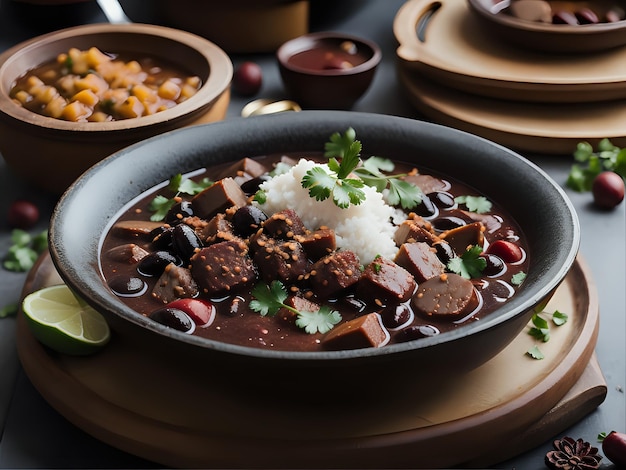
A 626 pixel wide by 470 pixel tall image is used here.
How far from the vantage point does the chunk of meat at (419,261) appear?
270cm

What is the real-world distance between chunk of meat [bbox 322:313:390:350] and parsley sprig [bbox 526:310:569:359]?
55 centimetres

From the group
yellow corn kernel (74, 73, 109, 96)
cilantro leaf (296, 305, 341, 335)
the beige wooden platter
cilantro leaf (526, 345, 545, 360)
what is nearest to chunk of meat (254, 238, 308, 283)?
cilantro leaf (296, 305, 341, 335)

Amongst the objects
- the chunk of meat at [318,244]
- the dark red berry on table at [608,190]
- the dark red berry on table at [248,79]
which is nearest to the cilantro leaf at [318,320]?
the chunk of meat at [318,244]

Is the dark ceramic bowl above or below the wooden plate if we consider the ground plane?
above

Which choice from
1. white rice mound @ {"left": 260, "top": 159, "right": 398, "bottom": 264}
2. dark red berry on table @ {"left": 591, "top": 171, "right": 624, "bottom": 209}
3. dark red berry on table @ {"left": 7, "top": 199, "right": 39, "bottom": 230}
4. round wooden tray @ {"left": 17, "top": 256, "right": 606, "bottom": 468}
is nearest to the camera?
round wooden tray @ {"left": 17, "top": 256, "right": 606, "bottom": 468}

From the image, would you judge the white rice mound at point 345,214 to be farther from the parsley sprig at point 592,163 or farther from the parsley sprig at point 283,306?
the parsley sprig at point 592,163

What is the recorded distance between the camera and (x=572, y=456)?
97.7 inches

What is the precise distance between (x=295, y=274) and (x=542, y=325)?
2.74ft

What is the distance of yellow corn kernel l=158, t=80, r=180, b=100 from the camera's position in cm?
393

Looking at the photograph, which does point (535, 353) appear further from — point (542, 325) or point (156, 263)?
point (156, 263)

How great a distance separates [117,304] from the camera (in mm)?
2387

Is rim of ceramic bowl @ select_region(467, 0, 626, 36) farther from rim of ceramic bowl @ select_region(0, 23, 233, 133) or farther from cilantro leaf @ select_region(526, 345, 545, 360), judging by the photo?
A: cilantro leaf @ select_region(526, 345, 545, 360)

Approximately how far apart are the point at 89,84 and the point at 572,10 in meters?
2.76

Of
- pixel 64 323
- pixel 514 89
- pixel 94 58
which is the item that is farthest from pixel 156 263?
pixel 514 89
